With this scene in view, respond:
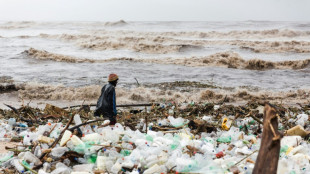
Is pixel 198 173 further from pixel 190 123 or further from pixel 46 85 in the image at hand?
pixel 46 85

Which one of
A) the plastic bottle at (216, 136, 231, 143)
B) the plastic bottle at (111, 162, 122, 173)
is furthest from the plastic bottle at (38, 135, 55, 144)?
the plastic bottle at (216, 136, 231, 143)

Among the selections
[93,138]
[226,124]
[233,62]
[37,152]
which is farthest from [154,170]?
[233,62]

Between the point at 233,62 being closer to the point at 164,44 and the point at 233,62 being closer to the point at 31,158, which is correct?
the point at 164,44

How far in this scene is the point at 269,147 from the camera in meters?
1.83

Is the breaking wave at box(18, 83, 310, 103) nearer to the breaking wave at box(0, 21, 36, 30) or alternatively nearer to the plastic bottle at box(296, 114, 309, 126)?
the plastic bottle at box(296, 114, 309, 126)

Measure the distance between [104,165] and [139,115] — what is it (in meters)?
3.30

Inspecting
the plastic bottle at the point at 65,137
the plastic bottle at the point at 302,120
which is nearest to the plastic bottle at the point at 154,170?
the plastic bottle at the point at 65,137

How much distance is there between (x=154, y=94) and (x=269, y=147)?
8.63 metres

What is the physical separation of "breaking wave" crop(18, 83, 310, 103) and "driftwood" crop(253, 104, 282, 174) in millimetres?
7795

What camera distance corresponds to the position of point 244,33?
105ft

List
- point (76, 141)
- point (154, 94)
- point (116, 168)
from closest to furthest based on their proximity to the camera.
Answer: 1. point (116, 168)
2. point (76, 141)
3. point (154, 94)

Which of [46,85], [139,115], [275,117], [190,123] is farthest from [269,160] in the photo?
[46,85]

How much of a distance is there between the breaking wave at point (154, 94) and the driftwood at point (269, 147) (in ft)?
25.6

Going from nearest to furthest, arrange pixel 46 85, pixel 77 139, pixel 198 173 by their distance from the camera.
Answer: pixel 198 173 → pixel 77 139 → pixel 46 85
